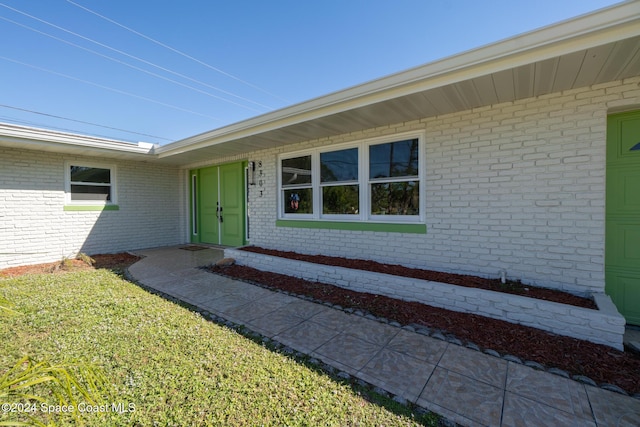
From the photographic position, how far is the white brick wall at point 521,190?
337 cm

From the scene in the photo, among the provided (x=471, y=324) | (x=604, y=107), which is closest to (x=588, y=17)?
(x=604, y=107)

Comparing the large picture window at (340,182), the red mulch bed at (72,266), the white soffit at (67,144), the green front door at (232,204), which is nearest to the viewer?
the large picture window at (340,182)

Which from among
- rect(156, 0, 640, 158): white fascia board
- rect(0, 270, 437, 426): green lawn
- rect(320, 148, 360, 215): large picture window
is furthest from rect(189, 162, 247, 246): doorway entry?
rect(0, 270, 437, 426): green lawn

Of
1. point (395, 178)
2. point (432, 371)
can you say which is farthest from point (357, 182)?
point (432, 371)

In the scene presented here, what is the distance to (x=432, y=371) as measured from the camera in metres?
2.51

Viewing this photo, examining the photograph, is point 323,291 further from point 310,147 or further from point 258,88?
point 258,88

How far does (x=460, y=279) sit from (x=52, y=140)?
8.30 meters

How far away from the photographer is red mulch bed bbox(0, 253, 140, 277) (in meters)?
5.98

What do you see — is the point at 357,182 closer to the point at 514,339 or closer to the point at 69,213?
the point at 514,339

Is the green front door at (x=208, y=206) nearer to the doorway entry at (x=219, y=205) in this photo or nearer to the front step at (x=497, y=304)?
the doorway entry at (x=219, y=205)

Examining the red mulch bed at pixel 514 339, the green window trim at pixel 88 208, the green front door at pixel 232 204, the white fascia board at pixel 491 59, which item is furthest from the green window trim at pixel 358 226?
the green window trim at pixel 88 208

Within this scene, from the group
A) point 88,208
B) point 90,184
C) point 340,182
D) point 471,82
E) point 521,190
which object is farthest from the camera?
point 90,184

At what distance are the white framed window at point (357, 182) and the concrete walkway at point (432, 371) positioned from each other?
2.13 meters

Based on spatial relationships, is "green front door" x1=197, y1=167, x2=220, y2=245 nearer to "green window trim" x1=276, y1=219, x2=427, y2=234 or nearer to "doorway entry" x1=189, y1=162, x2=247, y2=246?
"doorway entry" x1=189, y1=162, x2=247, y2=246
